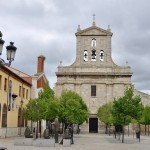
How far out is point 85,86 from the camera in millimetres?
63750

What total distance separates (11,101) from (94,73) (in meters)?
25.4

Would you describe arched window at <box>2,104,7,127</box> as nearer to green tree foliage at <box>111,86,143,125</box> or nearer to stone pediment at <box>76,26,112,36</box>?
green tree foliage at <box>111,86,143,125</box>

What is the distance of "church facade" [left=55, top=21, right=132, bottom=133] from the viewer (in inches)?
2477

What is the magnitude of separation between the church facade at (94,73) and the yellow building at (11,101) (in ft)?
47.9

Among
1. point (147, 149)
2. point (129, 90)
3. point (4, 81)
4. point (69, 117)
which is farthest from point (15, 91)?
point (147, 149)

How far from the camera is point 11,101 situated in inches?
1582

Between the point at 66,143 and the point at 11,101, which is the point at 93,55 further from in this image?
the point at 66,143

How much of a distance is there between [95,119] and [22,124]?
1952cm

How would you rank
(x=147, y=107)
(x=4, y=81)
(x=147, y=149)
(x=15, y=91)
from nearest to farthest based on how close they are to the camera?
(x=147, y=149) < (x=4, y=81) < (x=15, y=91) < (x=147, y=107)

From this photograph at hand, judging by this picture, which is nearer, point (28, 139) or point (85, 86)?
point (28, 139)

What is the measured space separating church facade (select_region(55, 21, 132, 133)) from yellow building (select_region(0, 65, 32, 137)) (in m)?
14.6

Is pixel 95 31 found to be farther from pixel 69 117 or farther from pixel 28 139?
pixel 28 139

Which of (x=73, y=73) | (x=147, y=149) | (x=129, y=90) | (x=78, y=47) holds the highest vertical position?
(x=78, y=47)

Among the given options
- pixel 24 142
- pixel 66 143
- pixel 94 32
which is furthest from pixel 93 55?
pixel 24 142
